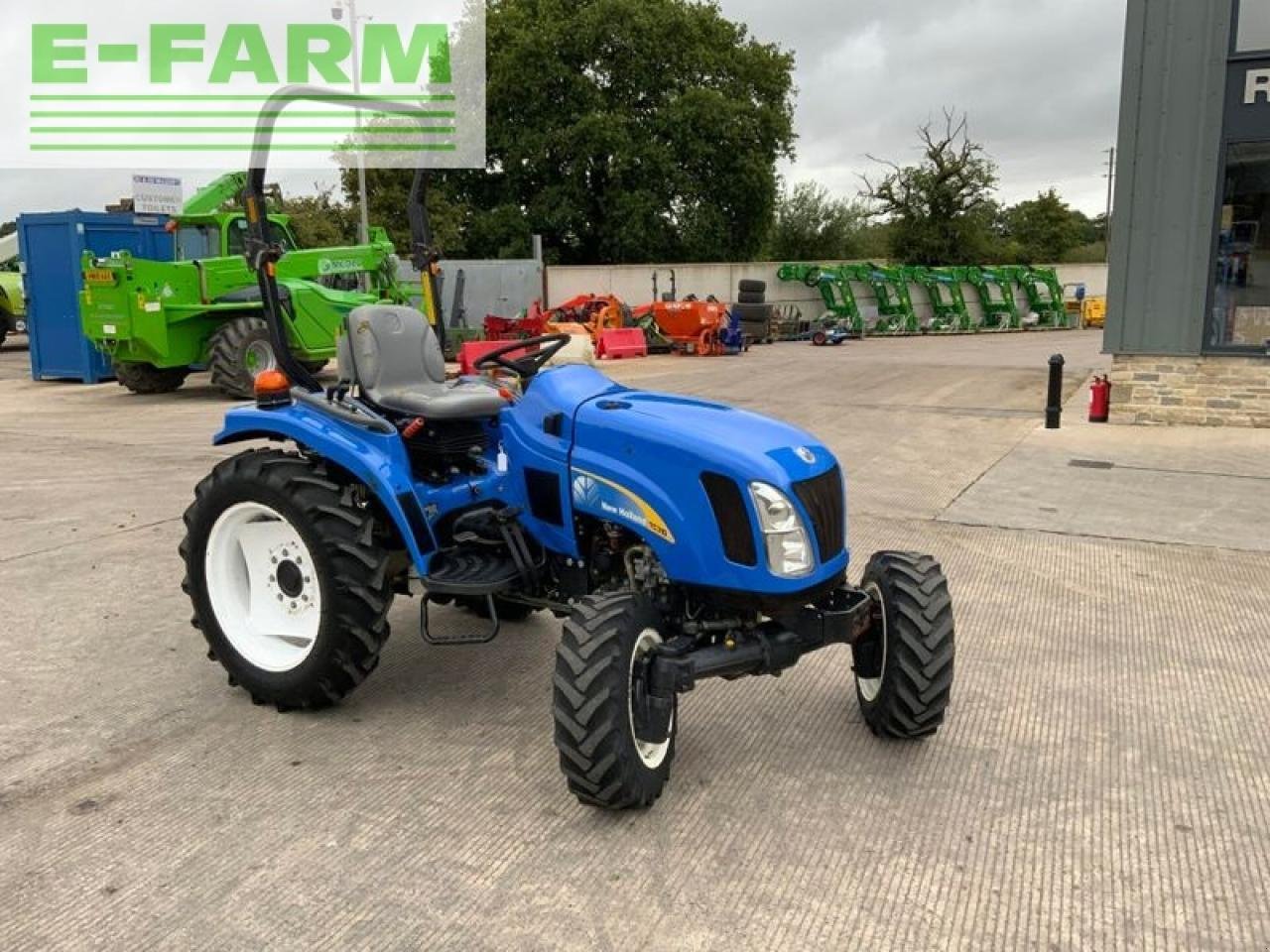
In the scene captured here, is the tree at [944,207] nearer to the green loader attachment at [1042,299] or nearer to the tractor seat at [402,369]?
the green loader attachment at [1042,299]

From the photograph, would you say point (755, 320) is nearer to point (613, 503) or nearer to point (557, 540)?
point (557, 540)

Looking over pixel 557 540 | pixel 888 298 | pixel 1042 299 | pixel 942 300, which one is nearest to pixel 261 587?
pixel 557 540

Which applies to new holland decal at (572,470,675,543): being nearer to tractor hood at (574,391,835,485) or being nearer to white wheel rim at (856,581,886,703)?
tractor hood at (574,391,835,485)

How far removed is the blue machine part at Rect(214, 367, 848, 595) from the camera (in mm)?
3131

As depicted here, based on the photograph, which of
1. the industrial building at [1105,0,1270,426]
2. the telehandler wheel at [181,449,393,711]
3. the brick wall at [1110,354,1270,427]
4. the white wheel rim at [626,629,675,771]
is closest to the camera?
the white wheel rim at [626,629,675,771]

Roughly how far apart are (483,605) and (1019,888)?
8.94 ft

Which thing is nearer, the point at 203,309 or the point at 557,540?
the point at 557,540

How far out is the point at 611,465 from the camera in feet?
10.9

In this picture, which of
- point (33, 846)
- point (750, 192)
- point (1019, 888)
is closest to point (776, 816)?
point (1019, 888)

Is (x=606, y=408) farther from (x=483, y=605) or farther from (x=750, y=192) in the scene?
(x=750, y=192)

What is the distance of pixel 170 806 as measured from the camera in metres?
3.13

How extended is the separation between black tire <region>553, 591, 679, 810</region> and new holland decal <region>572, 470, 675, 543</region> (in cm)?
30

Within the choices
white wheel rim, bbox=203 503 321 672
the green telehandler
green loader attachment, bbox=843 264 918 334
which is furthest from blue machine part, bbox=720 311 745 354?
white wheel rim, bbox=203 503 321 672

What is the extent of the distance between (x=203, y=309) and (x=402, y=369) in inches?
400
